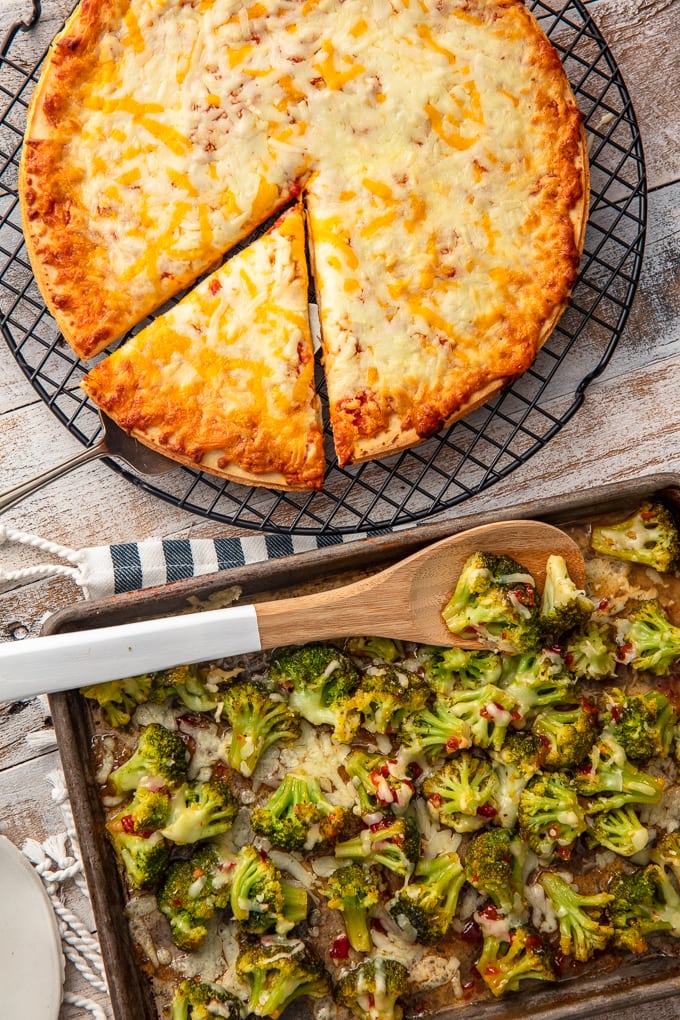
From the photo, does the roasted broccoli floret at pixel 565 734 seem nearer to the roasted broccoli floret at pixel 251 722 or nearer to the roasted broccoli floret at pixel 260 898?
the roasted broccoli floret at pixel 251 722

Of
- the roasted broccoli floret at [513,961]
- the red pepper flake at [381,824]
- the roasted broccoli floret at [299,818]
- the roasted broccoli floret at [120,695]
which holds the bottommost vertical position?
the roasted broccoli floret at [513,961]

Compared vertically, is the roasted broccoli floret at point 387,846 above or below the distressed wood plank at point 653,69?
below

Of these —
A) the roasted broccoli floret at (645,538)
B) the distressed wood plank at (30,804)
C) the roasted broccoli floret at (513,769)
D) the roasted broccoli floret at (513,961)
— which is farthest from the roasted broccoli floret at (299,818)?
the roasted broccoli floret at (645,538)

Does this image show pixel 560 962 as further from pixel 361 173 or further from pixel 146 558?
pixel 361 173

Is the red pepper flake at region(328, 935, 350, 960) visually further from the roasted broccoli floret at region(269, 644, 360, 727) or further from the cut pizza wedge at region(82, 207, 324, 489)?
the cut pizza wedge at region(82, 207, 324, 489)

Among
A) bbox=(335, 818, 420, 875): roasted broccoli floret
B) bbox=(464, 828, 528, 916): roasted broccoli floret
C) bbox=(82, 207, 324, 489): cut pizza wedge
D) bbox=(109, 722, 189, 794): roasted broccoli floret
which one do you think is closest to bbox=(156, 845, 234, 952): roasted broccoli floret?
bbox=(109, 722, 189, 794): roasted broccoli floret

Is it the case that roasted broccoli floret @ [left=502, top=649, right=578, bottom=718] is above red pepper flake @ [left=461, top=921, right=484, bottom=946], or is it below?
above
